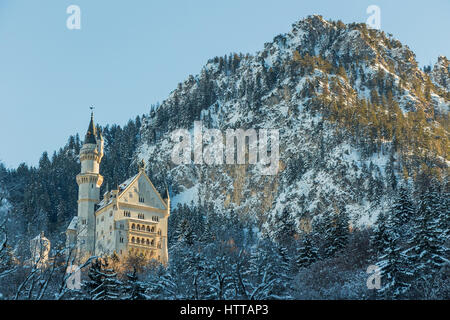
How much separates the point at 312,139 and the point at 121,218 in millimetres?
56499

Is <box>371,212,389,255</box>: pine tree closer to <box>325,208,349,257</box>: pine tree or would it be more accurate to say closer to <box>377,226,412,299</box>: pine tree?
<box>377,226,412,299</box>: pine tree

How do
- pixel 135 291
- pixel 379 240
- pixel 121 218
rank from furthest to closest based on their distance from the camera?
pixel 121 218
pixel 379 240
pixel 135 291

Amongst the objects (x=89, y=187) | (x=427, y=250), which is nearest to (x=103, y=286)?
(x=427, y=250)

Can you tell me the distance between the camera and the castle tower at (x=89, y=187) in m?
123

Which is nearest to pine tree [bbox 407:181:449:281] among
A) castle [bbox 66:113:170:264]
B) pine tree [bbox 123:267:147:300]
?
pine tree [bbox 123:267:147:300]

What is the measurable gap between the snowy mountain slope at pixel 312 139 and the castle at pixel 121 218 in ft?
107

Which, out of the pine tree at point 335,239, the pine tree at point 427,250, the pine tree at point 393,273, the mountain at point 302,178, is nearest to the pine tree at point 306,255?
the mountain at point 302,178

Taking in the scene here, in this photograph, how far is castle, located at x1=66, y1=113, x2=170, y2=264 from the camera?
118312mm

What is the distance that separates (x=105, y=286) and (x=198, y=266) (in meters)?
12.8

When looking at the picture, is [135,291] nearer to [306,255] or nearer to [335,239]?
[306,255]

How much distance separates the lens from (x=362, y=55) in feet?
643

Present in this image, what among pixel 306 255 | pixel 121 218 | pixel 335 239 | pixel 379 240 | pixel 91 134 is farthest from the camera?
pixel 91 134

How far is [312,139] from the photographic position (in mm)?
162500
